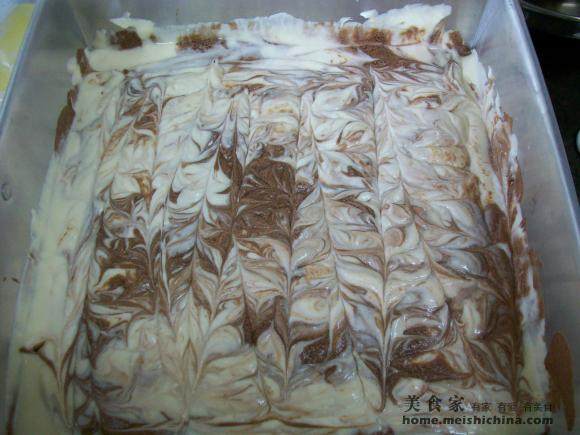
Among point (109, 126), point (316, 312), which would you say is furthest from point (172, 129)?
point (316, 312)

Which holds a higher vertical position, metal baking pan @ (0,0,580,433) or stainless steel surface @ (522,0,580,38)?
stainless steel surface @ (522,0,580,38)

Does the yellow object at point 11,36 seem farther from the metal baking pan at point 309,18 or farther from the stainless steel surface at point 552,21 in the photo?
the stainless steel surface at point 552,21

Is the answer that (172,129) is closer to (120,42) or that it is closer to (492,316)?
(120,42)

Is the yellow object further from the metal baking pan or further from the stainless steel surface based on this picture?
the stainless steel surface

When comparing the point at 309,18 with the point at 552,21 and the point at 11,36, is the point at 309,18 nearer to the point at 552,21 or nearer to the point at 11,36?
the point at 552,21

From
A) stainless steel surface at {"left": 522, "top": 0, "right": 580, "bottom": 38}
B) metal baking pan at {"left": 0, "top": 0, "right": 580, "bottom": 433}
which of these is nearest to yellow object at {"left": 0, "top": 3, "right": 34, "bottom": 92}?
metal baking pan at {"left": 0, "top": 0, "right": 580, "bottom": 433}

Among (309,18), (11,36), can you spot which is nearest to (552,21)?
(309,18)
